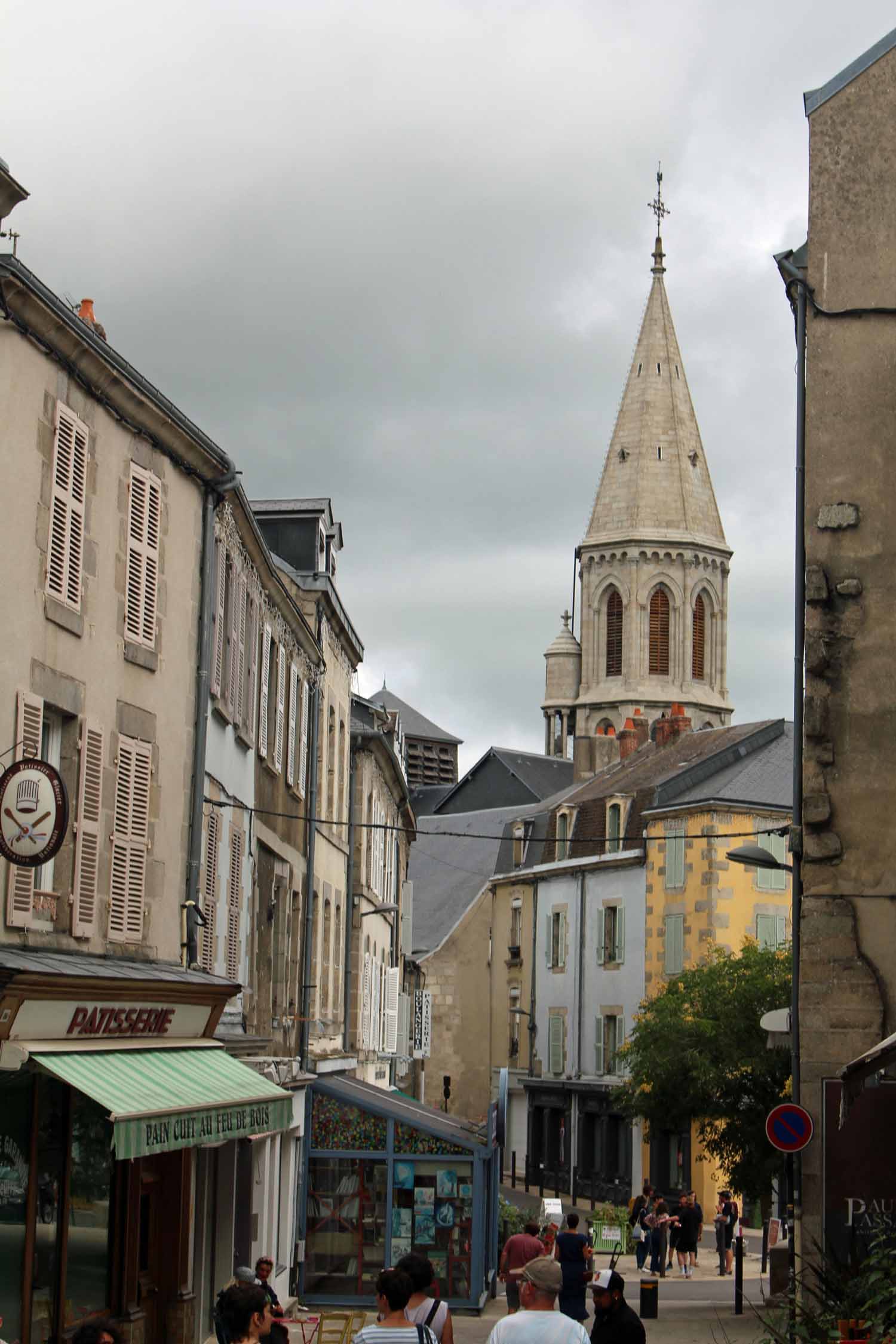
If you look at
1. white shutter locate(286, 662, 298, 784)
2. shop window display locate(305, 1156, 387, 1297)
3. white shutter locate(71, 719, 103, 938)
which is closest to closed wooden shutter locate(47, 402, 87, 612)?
white shutter locate(71, 719, 103, 938)

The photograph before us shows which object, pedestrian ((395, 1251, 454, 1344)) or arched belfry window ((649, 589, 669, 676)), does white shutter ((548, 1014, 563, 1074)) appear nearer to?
pedestrian ((395, 1251, 454, 1344))

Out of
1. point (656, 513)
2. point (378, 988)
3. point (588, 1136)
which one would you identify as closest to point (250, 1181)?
point (378, 988)

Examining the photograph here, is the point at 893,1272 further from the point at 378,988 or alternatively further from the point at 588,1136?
the point at 588,1136

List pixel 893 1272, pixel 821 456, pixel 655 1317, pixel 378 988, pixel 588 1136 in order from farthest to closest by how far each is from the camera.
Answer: pixel 588 1136 < pixel 378 988 < pixel 655 1317 < pixel 821 456 < pixel 893 1272

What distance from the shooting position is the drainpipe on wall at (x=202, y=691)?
15.1 metres

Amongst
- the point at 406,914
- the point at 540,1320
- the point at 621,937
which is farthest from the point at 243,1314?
the point at 621,937

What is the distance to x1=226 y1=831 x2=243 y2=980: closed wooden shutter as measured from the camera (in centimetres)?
1711

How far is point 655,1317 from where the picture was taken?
22000 mm

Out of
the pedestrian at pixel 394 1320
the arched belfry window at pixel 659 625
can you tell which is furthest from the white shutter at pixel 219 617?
the arched belfry window at pixel 659 625

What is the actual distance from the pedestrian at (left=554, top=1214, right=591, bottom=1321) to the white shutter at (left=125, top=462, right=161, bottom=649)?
661 centimetres

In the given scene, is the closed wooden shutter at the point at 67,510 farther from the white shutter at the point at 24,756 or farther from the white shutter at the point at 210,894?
the white shutter at the point at 210,894

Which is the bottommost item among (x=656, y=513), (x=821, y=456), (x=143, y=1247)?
(x=143, y=1247)

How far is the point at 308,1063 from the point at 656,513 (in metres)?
80.7

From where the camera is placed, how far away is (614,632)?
103562 mm
